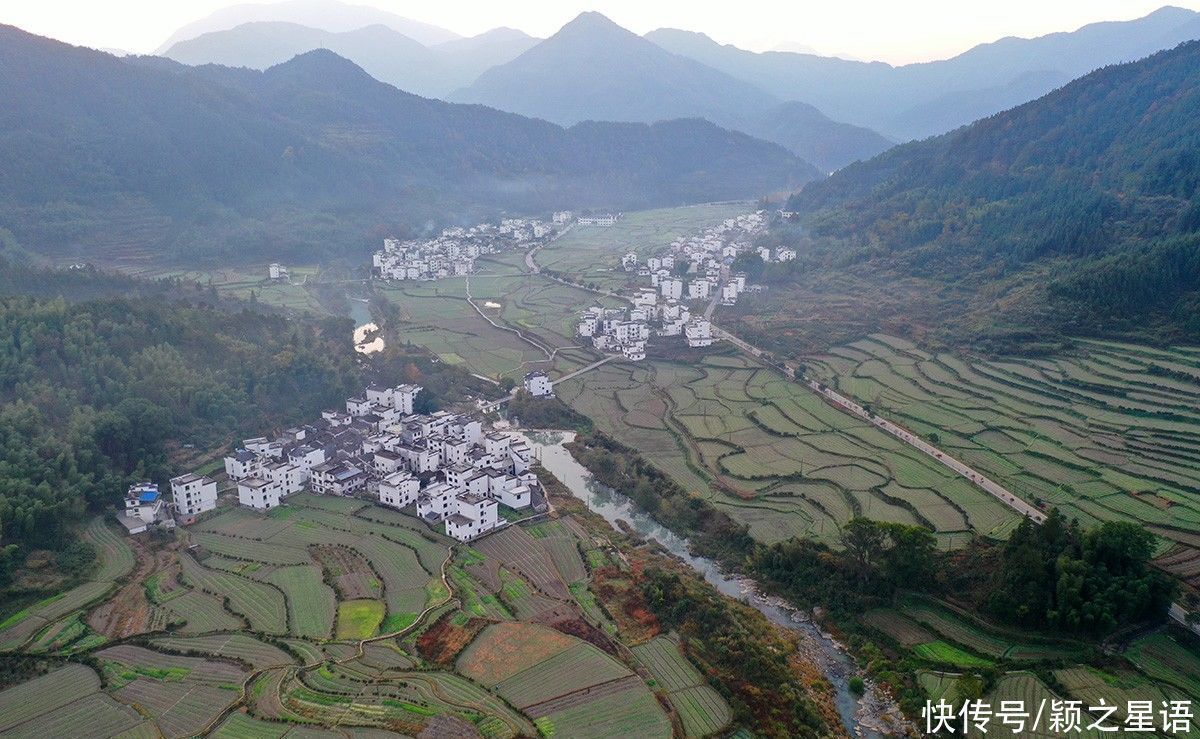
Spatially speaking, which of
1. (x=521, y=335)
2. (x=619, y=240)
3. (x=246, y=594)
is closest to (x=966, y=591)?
(x=246, y=594)

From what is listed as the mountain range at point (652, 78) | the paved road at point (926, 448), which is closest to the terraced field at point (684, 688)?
the paved road at point (926, 448)

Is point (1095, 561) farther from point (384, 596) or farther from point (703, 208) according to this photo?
point (703, 208)

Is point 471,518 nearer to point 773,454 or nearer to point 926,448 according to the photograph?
point 773,454

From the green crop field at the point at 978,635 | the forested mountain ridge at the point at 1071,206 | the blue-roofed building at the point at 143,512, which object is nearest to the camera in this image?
the green crop field at the point at 978,635

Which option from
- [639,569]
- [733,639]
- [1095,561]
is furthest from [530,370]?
[1095,561]

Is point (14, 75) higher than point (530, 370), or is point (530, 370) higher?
point (14, 75)

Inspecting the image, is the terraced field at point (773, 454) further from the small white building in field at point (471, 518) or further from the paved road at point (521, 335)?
the small white building in field at point (471, 518)
